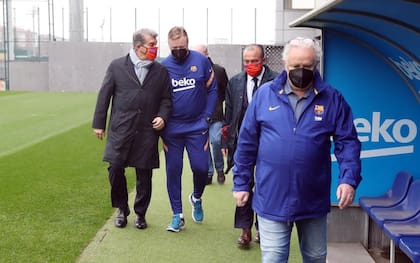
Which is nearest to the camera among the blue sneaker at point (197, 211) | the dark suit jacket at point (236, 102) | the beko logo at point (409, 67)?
the beko logo at point (409, 67)

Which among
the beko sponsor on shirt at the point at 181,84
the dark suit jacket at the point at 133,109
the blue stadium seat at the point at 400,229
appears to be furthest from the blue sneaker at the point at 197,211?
the blue stadium seat at the point at 400,229

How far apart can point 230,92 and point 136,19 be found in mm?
38332

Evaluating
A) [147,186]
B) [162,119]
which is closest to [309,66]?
[162,119]

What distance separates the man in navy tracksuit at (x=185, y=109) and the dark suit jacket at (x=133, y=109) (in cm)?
13

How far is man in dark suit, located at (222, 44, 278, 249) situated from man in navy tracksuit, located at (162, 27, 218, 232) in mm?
379

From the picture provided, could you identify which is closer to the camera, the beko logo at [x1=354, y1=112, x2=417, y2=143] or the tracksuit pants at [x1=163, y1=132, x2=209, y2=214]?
the beko logo at [x1=354, y1=112, x2=417, y2=143]

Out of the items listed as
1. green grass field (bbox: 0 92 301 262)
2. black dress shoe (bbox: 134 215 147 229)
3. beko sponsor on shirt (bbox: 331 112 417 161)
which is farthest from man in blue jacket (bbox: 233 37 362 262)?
black dress shoe (bbox: 134 215 147 229)

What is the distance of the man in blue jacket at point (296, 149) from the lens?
3.71 meters

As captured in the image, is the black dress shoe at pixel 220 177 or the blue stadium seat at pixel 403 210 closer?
the blue stadium seat at pixel 403 210

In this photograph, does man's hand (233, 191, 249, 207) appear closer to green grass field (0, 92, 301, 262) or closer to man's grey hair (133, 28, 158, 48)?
green grass field (0, 92, 301, 262)

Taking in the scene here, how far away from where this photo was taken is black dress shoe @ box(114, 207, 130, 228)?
654 cm

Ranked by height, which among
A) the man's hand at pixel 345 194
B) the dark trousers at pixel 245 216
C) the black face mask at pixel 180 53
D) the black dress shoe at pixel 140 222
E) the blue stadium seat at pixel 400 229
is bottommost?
the black dress shoe at pixel 140 222

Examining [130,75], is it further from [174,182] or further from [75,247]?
[75,247]

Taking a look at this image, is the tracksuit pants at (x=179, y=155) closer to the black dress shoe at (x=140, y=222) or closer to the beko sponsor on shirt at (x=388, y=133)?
the black dress shoe at (x=140, y=222)
